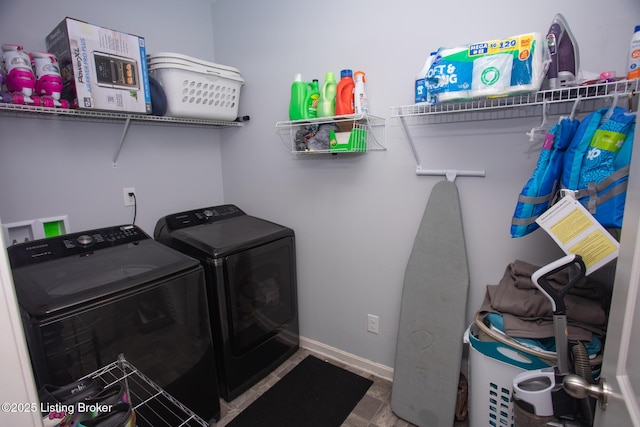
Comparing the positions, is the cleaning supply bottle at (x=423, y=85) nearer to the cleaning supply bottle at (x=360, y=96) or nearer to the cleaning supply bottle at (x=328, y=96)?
the cleaning supply bottle at (x=360, y=96)

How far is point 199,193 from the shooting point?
2.44 m

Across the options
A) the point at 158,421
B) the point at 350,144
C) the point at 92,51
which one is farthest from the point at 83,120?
the point at 158,421

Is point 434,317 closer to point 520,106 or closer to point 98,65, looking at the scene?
point 520,106

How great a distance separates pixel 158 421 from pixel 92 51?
1.73m

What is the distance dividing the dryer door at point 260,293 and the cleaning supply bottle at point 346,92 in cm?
93

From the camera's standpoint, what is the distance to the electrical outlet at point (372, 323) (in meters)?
2.04

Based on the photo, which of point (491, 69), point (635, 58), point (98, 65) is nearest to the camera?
point (635, 58)

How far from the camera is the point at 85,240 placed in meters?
1.64

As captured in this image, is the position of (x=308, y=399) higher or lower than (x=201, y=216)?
lower

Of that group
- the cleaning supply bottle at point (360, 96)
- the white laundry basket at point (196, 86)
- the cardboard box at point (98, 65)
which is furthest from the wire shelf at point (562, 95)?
the cardboard box at point (98, 65)

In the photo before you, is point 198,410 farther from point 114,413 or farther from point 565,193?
point 565,193

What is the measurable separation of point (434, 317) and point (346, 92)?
1.27 meters

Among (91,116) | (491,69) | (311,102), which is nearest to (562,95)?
(491,69)

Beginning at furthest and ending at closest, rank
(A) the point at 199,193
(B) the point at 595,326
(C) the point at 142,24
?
(A) the point at 199,193 < (C) the point at 142,24 < (B) the point at 595,326
